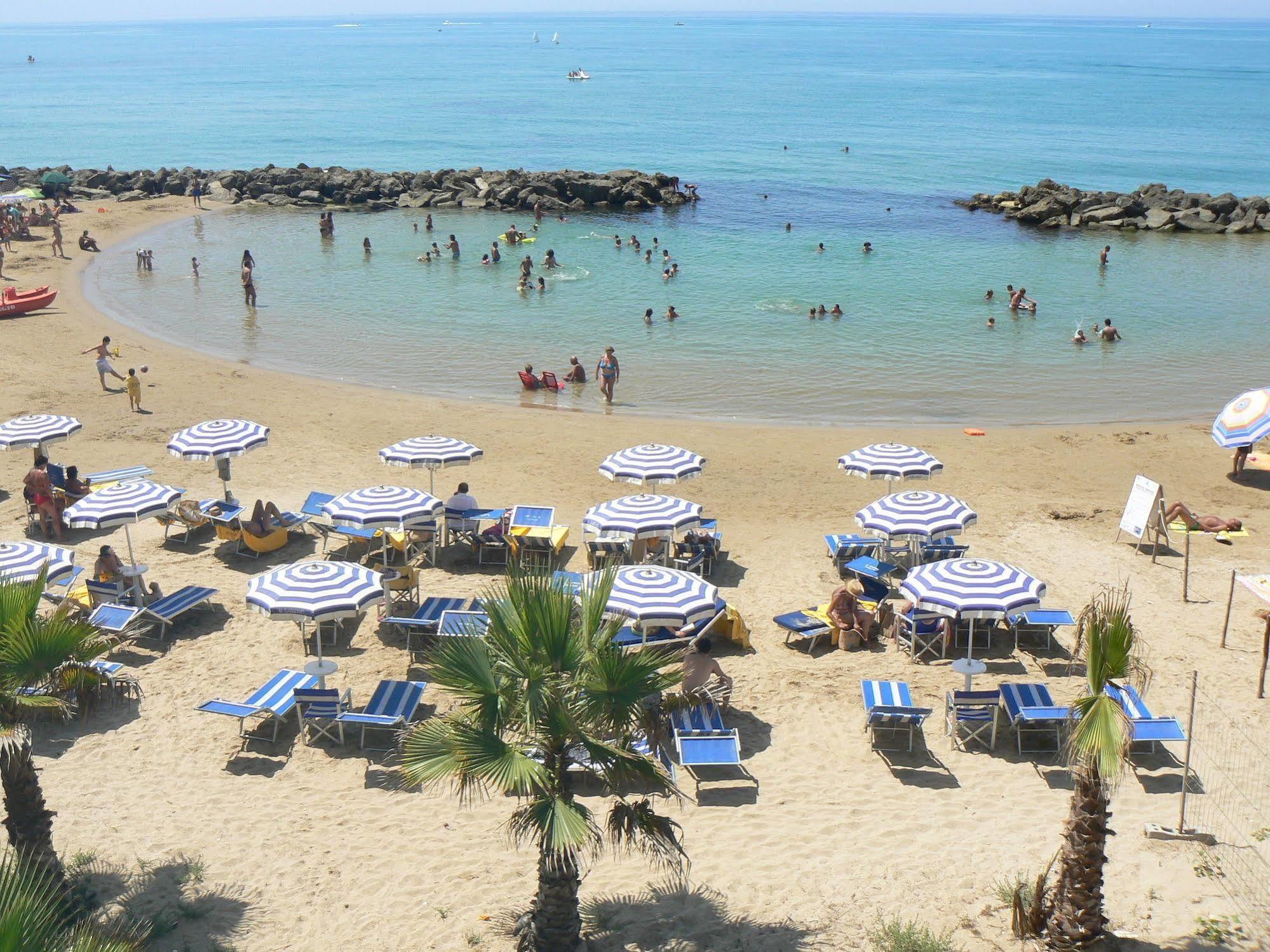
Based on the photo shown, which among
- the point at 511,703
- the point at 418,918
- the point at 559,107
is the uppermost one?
the point at 559,107

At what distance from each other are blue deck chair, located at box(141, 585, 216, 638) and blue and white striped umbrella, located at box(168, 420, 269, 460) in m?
2.52

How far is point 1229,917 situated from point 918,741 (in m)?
3.49

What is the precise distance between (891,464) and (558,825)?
1019 cm

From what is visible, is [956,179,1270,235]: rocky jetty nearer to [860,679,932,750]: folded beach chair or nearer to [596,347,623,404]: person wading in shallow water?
[596,347,623,404]: person wading in shallow water

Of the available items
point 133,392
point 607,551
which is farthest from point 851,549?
point 133,392

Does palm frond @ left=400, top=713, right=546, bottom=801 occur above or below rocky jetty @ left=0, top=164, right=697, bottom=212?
below

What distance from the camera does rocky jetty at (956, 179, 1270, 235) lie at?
47938mm

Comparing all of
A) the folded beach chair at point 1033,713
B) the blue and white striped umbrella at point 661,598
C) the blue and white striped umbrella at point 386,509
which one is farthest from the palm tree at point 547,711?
the blue and white striped umbrella at point 386,509

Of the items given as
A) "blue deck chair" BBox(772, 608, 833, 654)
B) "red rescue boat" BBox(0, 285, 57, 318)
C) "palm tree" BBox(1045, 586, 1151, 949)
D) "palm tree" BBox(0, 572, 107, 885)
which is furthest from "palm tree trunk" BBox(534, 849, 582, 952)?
"red rescue boat" BBox(0, 285, 57, 318)

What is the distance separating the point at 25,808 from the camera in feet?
27.3

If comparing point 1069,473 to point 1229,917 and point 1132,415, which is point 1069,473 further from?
point 1229,917

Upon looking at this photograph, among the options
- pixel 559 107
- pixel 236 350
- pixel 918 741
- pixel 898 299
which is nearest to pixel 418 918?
pixel 918 741

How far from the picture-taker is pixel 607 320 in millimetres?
32469

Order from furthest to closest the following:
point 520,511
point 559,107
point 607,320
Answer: point 559,107 → point 607,320 → point 520,511
